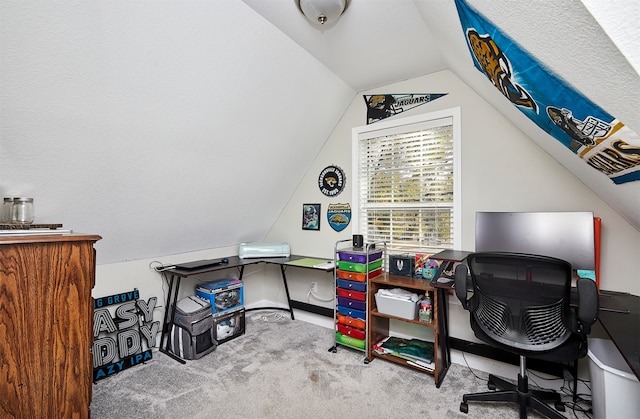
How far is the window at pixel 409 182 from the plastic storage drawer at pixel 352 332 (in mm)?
851

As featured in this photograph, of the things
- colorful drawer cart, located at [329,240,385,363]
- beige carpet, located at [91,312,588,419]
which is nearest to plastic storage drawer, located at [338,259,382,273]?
colorful drawer cart, located at [329,240,385,363]

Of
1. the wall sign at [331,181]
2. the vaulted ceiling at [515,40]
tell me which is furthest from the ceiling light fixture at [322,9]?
the wall sign at [331,181]

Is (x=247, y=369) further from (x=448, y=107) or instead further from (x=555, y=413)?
(x=448, y=107)

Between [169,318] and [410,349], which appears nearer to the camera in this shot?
[410,349]

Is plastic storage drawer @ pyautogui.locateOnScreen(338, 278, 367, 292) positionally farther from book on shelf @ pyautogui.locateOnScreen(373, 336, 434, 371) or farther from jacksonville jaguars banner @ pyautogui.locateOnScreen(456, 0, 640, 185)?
jacksonville jaguars banner @ pyautogui.locateOnScreen(456, 0, 640, 185)

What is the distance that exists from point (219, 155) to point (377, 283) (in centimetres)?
180

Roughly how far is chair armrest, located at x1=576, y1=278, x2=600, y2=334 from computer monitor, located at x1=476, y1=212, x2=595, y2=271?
0.47 m

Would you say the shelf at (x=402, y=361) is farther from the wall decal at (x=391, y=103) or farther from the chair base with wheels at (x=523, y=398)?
the wall decal at (x=391, y=103)

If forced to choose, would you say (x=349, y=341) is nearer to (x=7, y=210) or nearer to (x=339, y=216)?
(x=339, y=216)

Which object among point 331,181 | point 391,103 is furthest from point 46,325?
point 391,103

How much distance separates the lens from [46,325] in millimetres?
Answer: 1307

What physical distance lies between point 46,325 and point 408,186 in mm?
2716

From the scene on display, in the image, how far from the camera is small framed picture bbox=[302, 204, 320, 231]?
3357 mm

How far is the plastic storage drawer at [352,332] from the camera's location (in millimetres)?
2527
